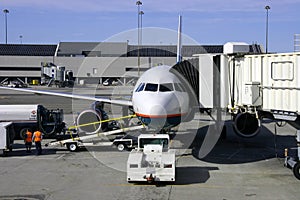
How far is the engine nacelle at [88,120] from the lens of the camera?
26.5 meters

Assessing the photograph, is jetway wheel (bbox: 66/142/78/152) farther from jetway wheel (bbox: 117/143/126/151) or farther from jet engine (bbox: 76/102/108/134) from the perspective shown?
jet engine (bbox: 76/102/108/134)

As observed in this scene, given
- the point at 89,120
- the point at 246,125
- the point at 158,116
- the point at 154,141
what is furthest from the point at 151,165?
Answer: the point at 89,120

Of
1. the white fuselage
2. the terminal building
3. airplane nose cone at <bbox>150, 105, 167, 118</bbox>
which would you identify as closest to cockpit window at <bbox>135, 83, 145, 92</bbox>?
the white fuselage

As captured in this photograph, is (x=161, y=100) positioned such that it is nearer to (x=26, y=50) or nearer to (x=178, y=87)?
(x=178, y=87)

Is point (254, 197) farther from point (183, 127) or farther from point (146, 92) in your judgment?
point (183, 127)

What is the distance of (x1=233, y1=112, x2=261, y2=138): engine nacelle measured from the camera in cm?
2077

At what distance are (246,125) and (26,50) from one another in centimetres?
11262

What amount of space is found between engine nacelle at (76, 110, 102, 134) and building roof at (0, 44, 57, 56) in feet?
334

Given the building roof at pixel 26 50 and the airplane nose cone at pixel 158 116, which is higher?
the building roof at pixel 26 50

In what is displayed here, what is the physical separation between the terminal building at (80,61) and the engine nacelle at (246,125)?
86693 millimetres

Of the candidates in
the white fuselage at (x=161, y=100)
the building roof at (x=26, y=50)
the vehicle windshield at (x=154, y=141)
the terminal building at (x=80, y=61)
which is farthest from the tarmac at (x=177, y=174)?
the building roof at (x=26, y=50)

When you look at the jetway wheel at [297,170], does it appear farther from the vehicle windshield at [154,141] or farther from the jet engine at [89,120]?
the jet engine at [89,120]

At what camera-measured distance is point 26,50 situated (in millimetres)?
124562

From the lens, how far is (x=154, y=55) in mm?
120062
